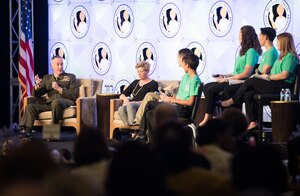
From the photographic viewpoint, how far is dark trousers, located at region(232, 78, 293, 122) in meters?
8.80

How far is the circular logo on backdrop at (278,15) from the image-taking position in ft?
32.9

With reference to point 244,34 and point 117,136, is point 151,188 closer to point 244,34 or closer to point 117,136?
point 244,34

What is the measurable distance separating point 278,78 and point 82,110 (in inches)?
115

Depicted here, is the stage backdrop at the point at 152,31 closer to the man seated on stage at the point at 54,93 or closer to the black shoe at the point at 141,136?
the man seated on stage at the point at 54,93

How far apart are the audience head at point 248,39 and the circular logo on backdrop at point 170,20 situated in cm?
185

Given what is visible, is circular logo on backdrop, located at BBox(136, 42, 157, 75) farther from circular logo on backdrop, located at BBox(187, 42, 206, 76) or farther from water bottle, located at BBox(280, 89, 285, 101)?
water bottle, located at BBox(280, 89, 285, 101)

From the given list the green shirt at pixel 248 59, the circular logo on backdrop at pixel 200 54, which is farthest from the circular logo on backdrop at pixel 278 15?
the circular logo on backdrop at pixel 200 54

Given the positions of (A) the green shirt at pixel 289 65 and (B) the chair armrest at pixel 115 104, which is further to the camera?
(B) the chair armrest at pixel 115 104

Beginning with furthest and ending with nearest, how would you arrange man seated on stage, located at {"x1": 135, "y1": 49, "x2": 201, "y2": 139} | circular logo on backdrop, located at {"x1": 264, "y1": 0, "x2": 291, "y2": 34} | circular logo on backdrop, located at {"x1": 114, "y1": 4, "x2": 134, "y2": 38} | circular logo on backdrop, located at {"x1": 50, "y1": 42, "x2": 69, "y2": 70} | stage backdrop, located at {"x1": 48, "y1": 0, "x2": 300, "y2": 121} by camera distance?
circular logo on backdrop, located at {"x1": 50, "y1": 42, "x2": 69, "y2": 70} < circular logo on backdrop, located at {"x1": 114, "y1": 4, "x2": 134, "y2": 38} < stage backdrop, located at {"x1": 48, "y1": 0, "x2": 300, "y2": 121} < circular logo on backdrop, located at {"x1": 264, "y1": 0, "x2": 291, "y2": 34} < man seated on stage, located at {"x1": 135, "y1": 49, "x2": 201, "y2": 139}

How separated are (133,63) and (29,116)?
71.6 inches

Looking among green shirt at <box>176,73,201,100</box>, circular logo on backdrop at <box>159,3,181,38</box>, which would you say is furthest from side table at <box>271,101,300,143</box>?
circular logo on backdrop at <box>159,3,181,38</box>

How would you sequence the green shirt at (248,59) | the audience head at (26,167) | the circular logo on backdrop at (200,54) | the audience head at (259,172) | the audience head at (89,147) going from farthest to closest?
the circular logo on backdrop at (200,54) → the green shirt at (248,59) → the audience head at (89,147) → the audience head at (259,172) → the audience head at (26,167)

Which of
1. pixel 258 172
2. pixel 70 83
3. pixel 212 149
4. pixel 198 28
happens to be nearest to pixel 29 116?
pixel 70 83

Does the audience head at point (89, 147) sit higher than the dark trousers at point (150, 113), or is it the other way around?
the audience head at point (89, 147)
